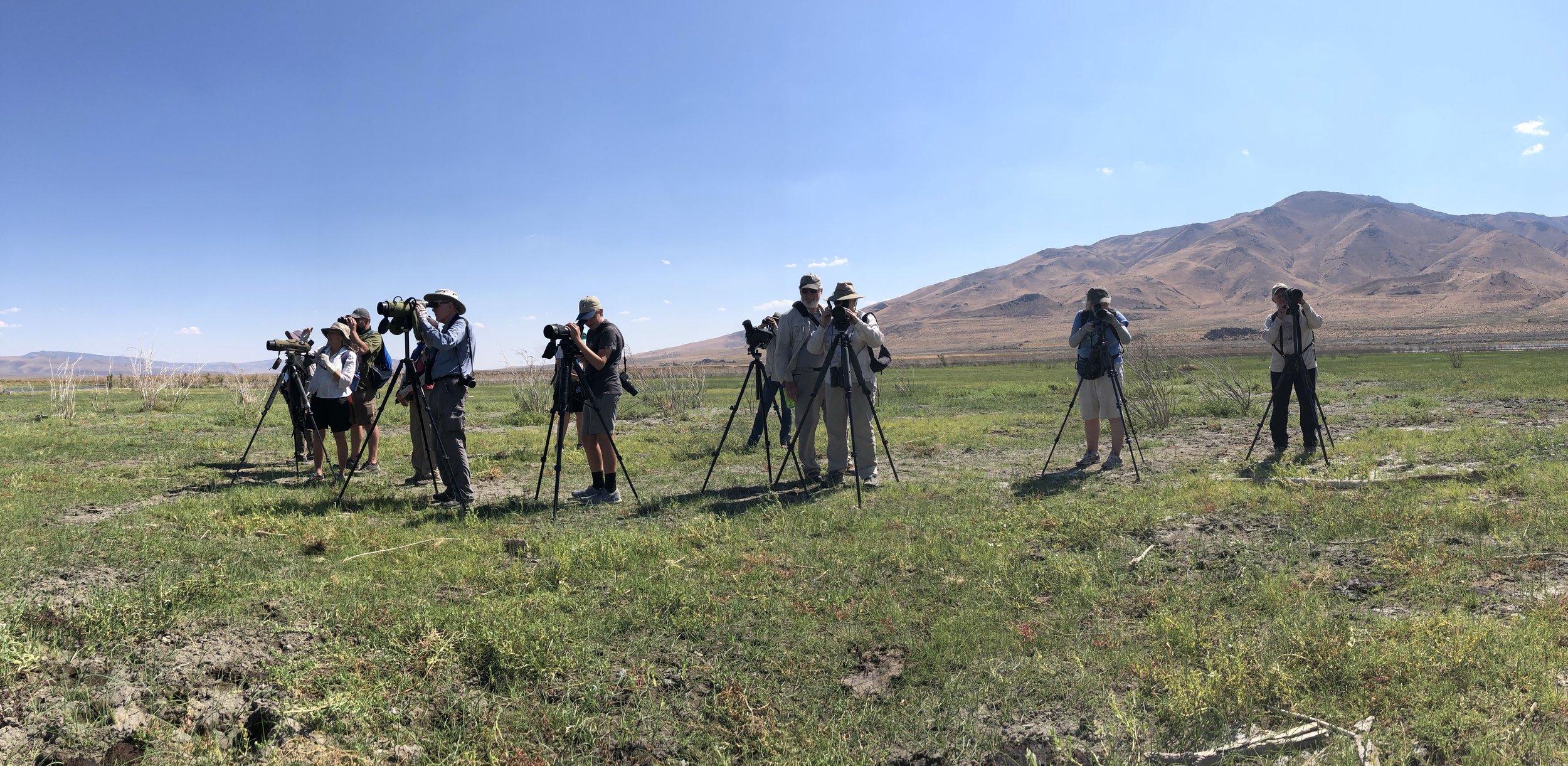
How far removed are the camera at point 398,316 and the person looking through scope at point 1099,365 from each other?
23.9 ft

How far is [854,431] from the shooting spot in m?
8.05

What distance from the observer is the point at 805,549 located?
224 inches

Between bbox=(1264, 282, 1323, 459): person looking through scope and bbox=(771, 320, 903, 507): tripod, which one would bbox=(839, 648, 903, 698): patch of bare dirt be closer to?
bbox=(771, 320, 903, 507): tripod

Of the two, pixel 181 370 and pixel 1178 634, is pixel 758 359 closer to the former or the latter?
pixel 1178 634

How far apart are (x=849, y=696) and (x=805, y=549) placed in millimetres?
2178

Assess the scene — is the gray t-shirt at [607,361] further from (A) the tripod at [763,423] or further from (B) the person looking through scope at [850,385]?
(B) the person looking through scope at [850,385]

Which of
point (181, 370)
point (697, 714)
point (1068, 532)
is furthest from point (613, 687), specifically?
point (181, 370)

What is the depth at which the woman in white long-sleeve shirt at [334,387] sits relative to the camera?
839 cm

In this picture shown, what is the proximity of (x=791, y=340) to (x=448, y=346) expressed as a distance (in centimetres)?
368

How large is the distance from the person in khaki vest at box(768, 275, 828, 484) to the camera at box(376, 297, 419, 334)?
3852 millimetres

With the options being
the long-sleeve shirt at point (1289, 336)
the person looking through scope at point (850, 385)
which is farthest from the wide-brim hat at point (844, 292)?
the long-sleeve shirt at point (1289, 336)

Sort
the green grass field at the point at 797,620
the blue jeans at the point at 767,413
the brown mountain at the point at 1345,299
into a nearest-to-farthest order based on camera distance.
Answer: the green grass field at the point at 797,620 < the blue jeans at the point at 767,413 < the brown mountain at the point at 1345,299

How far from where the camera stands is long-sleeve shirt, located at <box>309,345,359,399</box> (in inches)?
329

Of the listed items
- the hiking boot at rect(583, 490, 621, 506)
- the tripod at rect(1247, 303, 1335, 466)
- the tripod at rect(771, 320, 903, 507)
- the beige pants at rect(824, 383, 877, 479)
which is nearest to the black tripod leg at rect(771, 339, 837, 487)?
the tripod at rect(771, 320, 903, 507)
